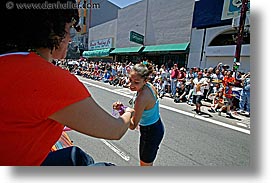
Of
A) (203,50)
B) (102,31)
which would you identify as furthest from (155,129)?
(102,31)

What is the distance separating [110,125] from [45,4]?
0.48 m

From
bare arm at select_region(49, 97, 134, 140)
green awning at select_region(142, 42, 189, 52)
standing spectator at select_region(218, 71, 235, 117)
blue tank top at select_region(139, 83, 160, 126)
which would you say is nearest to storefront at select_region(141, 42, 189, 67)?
green awning at select_region(142, 42, 189, 52)

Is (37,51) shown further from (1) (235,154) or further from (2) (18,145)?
(1) (235,154)

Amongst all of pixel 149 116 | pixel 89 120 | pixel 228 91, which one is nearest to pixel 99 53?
pixel 228 91

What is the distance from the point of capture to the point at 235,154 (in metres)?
2.64

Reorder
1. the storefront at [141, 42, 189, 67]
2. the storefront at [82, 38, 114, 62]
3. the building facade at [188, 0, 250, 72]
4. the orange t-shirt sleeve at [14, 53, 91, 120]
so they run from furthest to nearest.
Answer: the storefront at [82, 38, 114, 62] → the storefront at [141, 42, 189, 67] → the building facade at [188, 0, 250, 72] → the orange t-shirt sleeve at [14, 53, 91, 120]

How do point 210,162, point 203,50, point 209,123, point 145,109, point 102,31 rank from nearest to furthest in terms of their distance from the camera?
point 145,109, point 210,162, point 209,123, point 203,50, point 102,31

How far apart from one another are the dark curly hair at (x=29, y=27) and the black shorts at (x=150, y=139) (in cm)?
113

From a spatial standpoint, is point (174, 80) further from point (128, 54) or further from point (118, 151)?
point (128, 54)

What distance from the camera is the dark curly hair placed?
667 mm

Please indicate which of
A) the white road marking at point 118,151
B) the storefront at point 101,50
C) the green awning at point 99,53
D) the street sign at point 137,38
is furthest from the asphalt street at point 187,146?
the storefront at point 101,50

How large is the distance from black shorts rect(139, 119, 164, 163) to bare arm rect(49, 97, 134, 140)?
0.90 meters

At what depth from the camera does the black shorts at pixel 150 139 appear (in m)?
1.64

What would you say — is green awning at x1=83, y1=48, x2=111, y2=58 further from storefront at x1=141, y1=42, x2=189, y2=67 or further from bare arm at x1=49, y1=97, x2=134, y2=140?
bare arm at x1=49, y1=97, x2=134, y2=140
